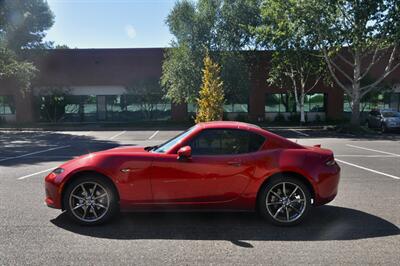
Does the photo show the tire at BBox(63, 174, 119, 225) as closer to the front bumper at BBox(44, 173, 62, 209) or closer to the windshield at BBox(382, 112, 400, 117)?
the front bumper at BBox(44, 173, 62, 209)

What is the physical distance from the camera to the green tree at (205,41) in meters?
28.7

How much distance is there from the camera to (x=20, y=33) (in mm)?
36875

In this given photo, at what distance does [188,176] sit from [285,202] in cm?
138

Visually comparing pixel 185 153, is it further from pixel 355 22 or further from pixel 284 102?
pixel 284 102

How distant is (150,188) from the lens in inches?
222

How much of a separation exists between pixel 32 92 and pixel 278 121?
67.4ft

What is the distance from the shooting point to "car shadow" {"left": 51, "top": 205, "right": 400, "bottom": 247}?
5.33 meters

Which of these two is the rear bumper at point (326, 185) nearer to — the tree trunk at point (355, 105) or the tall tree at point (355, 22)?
the tall tree at point (355, 22)

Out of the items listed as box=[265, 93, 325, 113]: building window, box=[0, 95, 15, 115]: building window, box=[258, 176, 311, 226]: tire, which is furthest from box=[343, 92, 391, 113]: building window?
box=[258, 176, 311, 226]: tire

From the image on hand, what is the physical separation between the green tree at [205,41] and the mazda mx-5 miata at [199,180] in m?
22.9

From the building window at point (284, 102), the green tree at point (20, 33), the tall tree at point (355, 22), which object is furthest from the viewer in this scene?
the building window at point (284, 102)

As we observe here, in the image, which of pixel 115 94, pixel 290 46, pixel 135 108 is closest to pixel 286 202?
pixel 290 46

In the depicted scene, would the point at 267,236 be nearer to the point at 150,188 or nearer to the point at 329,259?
the point at 329,259

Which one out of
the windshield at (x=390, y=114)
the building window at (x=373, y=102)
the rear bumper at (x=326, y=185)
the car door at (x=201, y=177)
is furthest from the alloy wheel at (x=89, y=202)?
the building window at (x=373, y=102)
